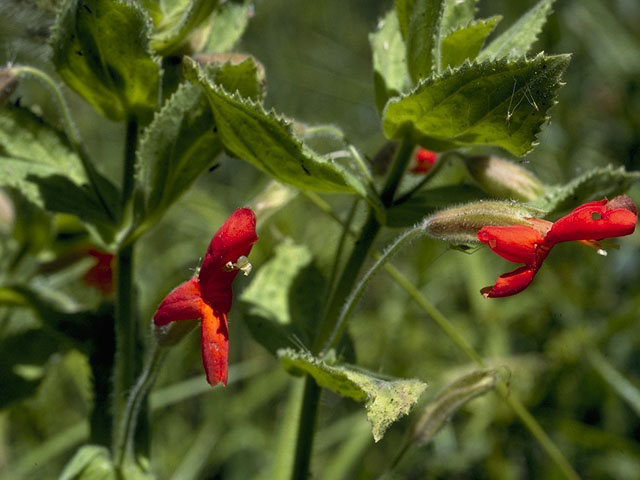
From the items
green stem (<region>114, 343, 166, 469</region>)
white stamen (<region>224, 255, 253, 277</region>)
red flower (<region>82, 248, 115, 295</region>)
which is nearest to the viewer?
white stamen (<region>224, 255, 253, 277</region>)

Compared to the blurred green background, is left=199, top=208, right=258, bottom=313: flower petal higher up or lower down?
higher up

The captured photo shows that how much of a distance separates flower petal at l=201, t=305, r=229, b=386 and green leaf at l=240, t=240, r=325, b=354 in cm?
33

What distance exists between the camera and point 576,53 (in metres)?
3.40

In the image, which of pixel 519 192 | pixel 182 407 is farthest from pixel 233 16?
pixel 182 407

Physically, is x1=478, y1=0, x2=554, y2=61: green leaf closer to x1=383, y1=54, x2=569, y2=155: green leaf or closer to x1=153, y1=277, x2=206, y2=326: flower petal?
x1=383, y1=54, x2=569, y2=155: green leaf

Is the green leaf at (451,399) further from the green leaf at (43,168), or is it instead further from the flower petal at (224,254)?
the green leaf at (43,168)

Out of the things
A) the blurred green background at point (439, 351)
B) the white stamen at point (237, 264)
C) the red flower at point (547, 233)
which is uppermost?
the red flower at point (547, 233)

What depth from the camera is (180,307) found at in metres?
0.92

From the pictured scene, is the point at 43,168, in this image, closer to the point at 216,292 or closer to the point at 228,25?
the point at 228,25

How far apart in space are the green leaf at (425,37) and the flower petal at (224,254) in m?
0.38

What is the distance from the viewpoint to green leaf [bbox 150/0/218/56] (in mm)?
1083

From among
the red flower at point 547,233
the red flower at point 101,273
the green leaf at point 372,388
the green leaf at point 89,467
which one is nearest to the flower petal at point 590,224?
the red flower at point 547,233

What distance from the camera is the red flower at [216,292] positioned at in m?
0.88

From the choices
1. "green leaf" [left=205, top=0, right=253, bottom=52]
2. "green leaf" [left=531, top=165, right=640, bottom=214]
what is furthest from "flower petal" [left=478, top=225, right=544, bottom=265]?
"green leaf" [left=205, top=0, right=253, bottom=52]
